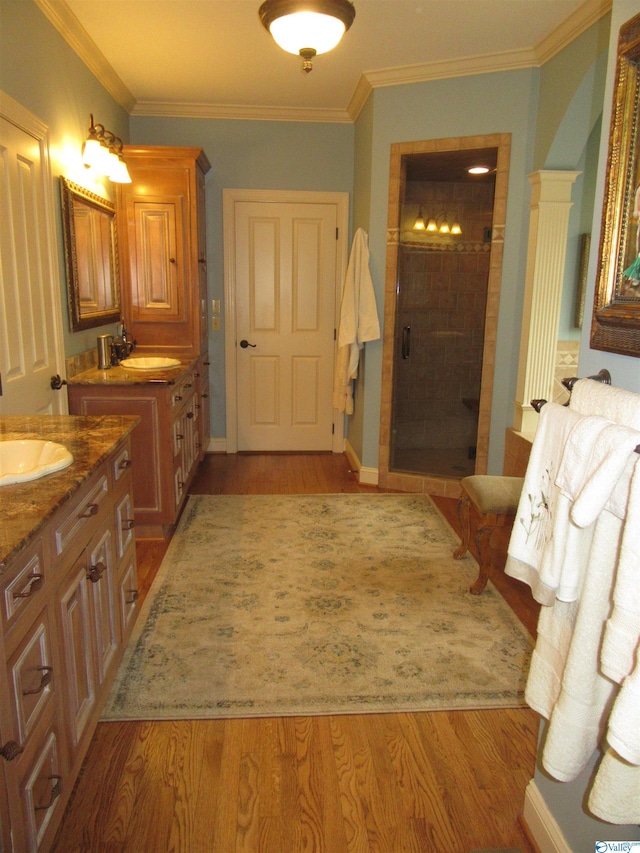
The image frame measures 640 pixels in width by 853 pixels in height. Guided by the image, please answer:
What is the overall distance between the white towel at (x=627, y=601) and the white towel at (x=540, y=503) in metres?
0.21

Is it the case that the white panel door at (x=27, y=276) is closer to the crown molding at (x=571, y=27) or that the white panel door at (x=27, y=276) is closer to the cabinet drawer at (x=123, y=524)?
the cabinet drawer at (x=123, y=524)

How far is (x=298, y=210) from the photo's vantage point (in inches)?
193

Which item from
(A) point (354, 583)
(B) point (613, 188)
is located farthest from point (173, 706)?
(B) point (613, 188)

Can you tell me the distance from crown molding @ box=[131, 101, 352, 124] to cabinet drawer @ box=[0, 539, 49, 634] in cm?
418

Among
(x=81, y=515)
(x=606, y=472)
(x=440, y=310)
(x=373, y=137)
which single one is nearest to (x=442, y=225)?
(x=440, y=310)

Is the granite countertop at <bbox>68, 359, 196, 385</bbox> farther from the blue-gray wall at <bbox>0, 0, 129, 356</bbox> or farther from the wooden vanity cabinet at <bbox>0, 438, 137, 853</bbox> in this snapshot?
the wooden vanity cabinet at <bbox>0, 438, 137, 853</bbox>

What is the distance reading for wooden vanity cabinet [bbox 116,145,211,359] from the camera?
13.5 feet

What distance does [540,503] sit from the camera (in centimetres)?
131

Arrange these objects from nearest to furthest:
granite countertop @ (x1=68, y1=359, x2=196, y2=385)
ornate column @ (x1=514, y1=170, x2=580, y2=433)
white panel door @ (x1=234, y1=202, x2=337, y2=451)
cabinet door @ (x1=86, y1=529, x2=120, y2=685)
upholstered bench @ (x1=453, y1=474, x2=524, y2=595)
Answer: cabinet door @ (x1=86, y1=529, x2=120, y2=685), upholstered bench @ (x1=453, y1=474, x2=524, y2=595), granite countertop @ (x1=68, y1=359, x2=196, y2=385), ornate column @ (x1=514, y1=170, x2=580, y2=433), white panel door @ (x1=234, y1=202, x2=337, y2=451)

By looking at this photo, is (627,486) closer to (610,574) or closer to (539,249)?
(610,574)

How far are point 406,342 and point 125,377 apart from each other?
→ 2045 mm

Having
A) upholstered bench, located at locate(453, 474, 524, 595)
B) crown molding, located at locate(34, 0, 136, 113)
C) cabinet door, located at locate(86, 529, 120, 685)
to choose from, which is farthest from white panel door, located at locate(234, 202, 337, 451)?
cabinet door, located at locate(86, 529, 120, 685)

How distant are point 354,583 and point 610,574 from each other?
1932 millimetres

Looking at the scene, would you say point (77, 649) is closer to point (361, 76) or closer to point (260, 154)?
point (361, 76)
